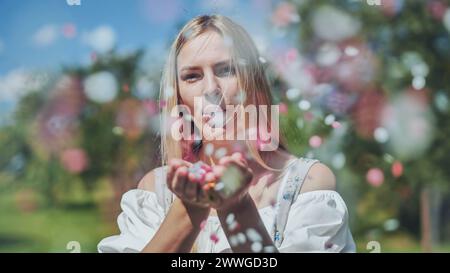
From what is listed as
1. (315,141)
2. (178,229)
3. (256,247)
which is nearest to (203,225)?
(178,229)

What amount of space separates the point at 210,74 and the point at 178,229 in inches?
22.3

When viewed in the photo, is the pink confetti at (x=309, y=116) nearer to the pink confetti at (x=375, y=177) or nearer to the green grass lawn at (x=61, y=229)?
the pink confetti at (x=375, y=177)

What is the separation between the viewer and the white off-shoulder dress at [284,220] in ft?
8.19

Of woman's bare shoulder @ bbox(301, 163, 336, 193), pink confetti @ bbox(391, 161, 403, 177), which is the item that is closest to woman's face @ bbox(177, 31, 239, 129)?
woman's bare shoulder @ bbox(301, 163, 336, 193)

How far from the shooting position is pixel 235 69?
265cm

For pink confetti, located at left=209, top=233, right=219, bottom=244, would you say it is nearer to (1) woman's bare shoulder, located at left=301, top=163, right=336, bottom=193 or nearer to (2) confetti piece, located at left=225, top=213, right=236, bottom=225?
(2) confetti piece, located at left=225, top=213, right=236, bottom=225

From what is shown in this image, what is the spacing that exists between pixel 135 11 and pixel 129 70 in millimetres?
→ 225

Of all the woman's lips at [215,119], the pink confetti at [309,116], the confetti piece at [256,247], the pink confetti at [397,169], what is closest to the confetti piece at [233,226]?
the confetti piece at [256,247]

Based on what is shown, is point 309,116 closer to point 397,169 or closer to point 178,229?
point 397,169

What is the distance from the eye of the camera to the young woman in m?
2.50

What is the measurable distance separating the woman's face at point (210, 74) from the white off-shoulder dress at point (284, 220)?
1.01 ft

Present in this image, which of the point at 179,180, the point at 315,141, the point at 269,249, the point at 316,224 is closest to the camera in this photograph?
the point at 179,180

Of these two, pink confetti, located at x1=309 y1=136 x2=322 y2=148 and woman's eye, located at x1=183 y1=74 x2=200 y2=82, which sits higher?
woman's eye, located at x1=183 y1=74 x2=200 y2=82
